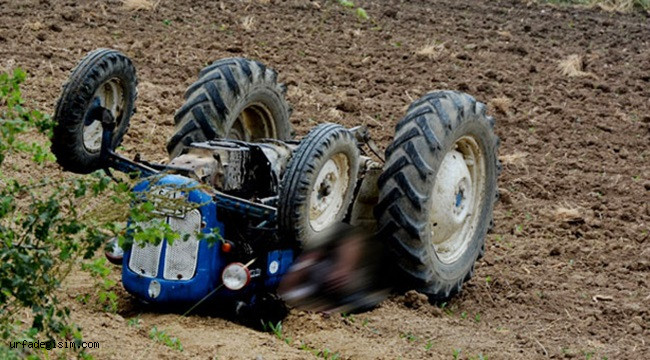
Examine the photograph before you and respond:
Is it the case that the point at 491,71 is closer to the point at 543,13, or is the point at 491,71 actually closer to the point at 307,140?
the point at 543,13

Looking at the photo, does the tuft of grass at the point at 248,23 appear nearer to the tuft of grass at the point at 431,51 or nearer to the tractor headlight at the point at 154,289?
the tuft of grass at the point at 431,51

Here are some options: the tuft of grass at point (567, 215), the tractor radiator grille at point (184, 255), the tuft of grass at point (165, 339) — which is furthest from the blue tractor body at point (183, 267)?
the tuft of grass at point (567, 215)

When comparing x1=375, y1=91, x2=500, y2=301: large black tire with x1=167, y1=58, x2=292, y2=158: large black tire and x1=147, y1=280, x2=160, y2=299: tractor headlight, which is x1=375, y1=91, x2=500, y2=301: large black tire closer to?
x1=167, y1=58, x2=292, y2=158: large black tire

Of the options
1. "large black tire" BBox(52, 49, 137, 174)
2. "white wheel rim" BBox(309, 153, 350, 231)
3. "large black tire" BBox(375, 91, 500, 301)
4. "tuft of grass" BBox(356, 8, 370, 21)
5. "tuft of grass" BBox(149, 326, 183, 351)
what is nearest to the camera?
"tuft of grass" BBox(149, 326, 183, 351)

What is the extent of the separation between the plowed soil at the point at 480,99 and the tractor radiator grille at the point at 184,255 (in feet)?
0.93

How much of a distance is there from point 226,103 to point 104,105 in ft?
3.60

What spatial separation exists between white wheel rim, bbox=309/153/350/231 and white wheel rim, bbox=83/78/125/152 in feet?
4.46

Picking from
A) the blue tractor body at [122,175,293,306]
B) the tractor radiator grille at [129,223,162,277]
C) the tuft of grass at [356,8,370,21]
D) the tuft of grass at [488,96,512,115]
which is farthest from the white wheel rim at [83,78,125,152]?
the tuft of grass at [356,8,370,21]

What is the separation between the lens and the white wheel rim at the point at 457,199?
818 cm

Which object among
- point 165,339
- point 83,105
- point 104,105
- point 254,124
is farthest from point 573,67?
point 165,339

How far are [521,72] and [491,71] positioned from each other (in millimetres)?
516

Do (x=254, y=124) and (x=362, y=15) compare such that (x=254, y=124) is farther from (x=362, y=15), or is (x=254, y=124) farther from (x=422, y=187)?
(x=362, y=15)

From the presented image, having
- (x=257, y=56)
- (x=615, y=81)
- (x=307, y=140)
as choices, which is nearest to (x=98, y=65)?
(x=307, y=140)

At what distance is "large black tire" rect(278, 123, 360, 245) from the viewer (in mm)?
6789
